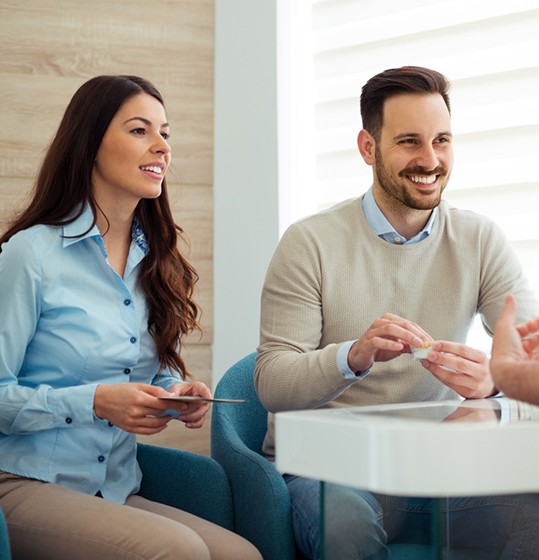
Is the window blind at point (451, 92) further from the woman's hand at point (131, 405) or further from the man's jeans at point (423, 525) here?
the man's jeans at point (423, 525)

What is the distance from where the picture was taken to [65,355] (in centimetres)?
203

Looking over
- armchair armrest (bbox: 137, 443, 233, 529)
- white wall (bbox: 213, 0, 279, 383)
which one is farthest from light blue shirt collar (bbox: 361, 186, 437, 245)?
white wall (bbox: 213, 0, 279, 383)

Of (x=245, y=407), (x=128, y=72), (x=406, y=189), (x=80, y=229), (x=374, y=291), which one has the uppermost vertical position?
(x=128, y=72)

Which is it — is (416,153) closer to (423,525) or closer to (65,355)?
(65,355)

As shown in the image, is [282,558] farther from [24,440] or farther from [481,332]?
[481,332]

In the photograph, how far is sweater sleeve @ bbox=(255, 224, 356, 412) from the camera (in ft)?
6.66

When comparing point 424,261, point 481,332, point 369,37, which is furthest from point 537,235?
point 369,37

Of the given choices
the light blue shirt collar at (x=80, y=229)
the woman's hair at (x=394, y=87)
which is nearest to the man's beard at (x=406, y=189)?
the woman's hair at (x=394, y=87)

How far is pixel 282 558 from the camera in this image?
1988mm

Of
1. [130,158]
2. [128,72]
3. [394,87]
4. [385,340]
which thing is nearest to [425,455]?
[385,340]

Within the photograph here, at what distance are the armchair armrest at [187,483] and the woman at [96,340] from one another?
0.22 feet

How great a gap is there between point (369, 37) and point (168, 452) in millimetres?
1735

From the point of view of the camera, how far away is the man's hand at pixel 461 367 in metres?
1.81

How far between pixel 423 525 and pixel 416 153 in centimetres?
137
